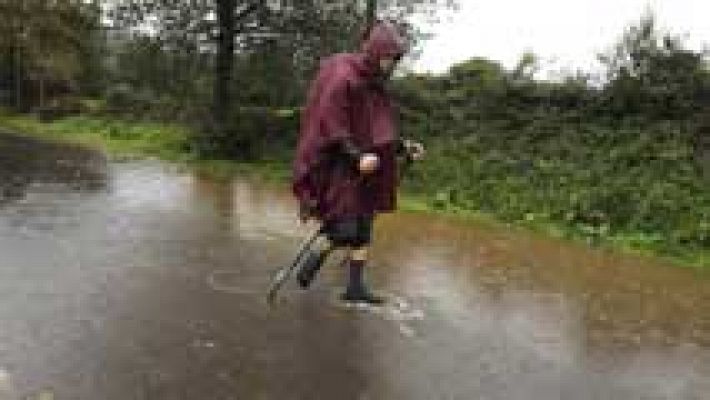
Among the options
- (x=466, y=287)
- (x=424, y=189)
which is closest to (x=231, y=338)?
(x=466, y=287)

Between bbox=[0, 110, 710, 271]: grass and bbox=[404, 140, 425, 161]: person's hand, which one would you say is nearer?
bbox=[404, 140, 425, 161]: person's hand

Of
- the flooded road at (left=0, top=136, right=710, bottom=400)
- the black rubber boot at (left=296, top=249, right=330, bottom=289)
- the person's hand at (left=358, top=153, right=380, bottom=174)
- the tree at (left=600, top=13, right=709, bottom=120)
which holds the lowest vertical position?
the flooded road at (left=0, top=136, right=710, bottom=400)

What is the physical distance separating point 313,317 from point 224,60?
17055mm

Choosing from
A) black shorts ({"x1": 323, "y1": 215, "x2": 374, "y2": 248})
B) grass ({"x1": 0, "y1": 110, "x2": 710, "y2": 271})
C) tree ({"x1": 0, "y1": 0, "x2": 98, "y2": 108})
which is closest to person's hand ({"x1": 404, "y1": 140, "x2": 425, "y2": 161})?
black shorts ({"x1": 323, "y1": 215, "x2": 374, "y2": 248})

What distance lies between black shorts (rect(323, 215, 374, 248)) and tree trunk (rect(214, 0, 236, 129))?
1546cm

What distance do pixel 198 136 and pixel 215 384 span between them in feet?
58.2

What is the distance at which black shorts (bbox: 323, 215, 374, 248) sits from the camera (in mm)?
8062

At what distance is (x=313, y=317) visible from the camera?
775cm

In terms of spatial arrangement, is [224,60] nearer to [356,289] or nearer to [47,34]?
[47,34]

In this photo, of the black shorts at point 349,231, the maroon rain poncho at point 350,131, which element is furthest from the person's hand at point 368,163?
the black shorts at point 349,231

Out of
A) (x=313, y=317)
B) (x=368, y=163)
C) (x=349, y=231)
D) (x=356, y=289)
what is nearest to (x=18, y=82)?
(x=356, y=289)

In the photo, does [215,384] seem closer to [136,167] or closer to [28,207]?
[28,207]

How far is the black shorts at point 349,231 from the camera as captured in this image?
26.5ft

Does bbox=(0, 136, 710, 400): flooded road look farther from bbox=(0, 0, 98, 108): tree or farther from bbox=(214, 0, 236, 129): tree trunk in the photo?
bbox=(0, 0, 98, 108): tree
